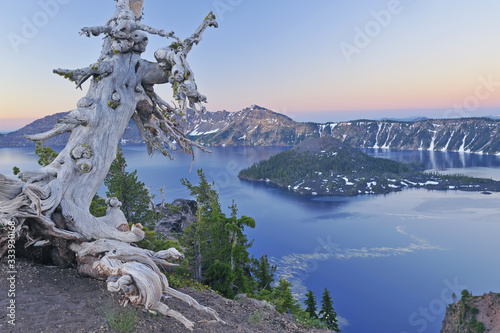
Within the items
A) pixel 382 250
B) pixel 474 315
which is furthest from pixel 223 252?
pixel 382 250

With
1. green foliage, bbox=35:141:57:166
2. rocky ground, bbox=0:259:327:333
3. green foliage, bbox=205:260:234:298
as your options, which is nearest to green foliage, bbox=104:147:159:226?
green foliage, bbox=205:260:234:298

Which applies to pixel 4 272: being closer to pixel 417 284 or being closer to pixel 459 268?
pixel 417 284

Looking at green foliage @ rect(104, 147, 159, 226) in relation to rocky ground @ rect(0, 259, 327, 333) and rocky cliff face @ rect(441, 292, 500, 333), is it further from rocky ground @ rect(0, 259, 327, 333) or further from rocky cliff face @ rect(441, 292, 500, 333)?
rocky cliff face @ rect(441, 292, 500, 333)

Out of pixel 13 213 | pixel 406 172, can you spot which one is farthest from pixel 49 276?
pixel 406 172

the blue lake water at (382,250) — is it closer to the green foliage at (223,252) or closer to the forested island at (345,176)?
the forested island at (345,176)

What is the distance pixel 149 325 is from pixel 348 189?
13965cm

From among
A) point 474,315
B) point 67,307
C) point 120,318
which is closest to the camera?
point 120,318

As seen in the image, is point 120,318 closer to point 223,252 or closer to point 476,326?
point 223,252

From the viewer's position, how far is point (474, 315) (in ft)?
147

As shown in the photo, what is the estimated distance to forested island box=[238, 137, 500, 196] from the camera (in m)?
138

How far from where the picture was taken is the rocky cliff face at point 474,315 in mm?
42594

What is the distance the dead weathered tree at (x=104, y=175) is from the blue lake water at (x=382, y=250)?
45.1m

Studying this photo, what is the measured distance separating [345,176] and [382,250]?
305 ft

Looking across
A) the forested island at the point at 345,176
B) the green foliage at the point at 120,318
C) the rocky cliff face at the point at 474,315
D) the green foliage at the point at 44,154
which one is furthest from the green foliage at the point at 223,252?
the forested island at the point at 345,176
